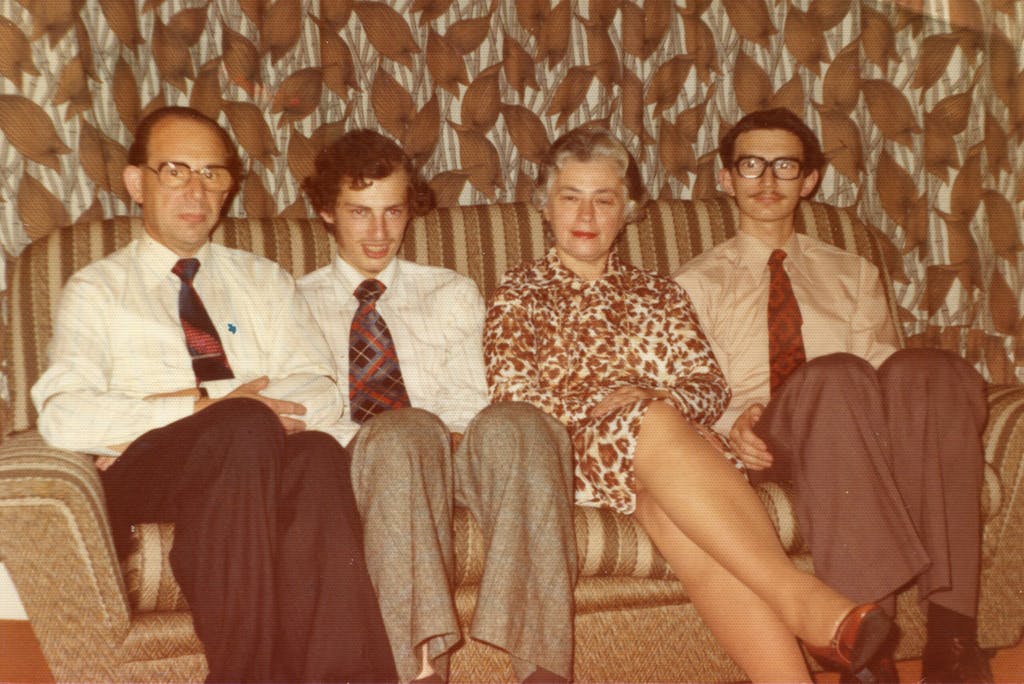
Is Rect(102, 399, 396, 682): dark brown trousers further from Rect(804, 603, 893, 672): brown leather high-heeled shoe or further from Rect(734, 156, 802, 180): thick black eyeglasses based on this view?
Rect(734, 156, 802, 180): thick black eyeglasses

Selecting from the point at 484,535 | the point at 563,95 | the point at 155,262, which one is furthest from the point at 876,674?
the point at 563,95

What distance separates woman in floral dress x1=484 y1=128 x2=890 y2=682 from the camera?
1.47 meters

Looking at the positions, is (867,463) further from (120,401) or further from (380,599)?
(120,401)

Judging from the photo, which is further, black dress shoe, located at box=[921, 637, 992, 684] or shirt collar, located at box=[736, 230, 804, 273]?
shirt collar, located at box=[736, 230, 804, 273]

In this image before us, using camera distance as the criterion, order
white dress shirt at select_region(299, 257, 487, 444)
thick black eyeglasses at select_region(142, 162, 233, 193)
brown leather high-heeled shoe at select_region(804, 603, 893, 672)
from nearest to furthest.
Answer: brown leather high-heeled shoe at select_region(804, 603, 893, 672) < thick black eyeglasses at select_region(142, 162, 233, 193) < white dress shirt at select_region(299, 257, 487, 444)

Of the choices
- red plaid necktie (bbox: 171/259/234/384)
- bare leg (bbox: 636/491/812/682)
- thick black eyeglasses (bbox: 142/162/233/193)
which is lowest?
bare leg (bbox: 636/491/812/682)

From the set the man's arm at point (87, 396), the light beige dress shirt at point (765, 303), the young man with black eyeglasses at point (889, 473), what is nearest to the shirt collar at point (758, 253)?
the light beige dress shirt at point (765, 303)

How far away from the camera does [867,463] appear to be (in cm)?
162

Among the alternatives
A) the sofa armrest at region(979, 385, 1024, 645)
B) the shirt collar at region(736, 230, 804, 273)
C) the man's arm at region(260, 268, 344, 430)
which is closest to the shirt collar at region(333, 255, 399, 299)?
the man's arm at region(260, 268, 344, 430)

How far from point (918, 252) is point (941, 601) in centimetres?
154

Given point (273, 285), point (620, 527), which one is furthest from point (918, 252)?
point (273, 285)

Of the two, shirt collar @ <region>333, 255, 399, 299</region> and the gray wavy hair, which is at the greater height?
the gray wavy hair

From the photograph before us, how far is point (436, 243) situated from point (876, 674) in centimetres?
143

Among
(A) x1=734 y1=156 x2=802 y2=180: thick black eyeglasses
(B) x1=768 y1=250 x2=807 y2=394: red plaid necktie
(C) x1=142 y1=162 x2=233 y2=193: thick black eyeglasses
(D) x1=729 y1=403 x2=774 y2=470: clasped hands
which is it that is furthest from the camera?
(A) x1=734 y1=156 x2=802 y2=180: thick black eyeglasses
